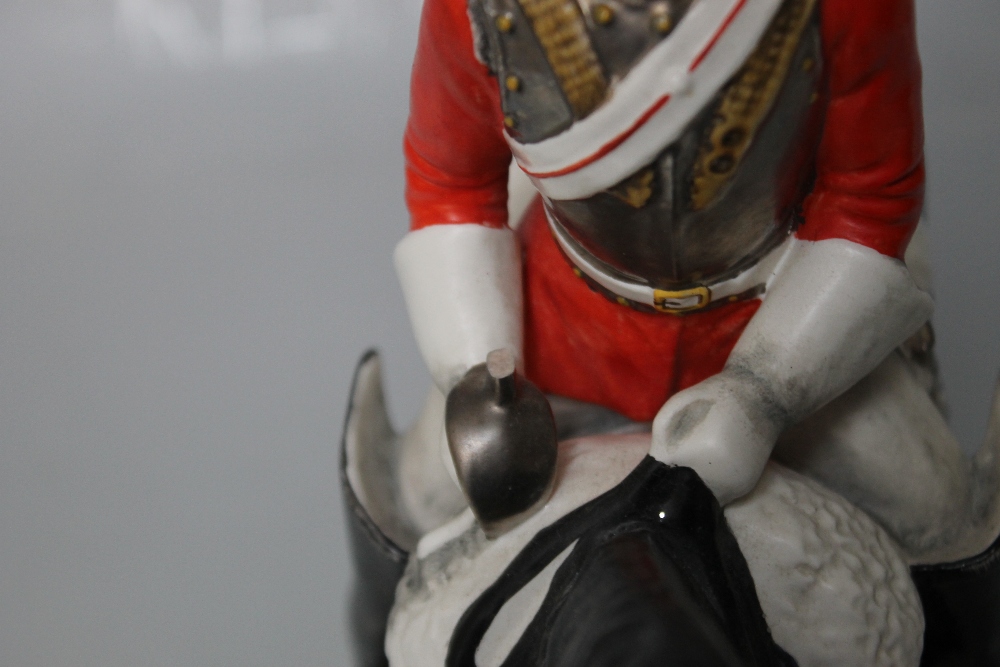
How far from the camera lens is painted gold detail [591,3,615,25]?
0.56 meters

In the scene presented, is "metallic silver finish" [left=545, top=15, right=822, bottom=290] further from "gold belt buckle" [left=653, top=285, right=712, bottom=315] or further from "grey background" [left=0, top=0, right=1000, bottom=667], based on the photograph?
"grey background" [left=0, top=0, right=1000, bottom=667]

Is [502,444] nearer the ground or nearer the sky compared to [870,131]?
nearer the ground

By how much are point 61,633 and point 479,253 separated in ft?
2.16

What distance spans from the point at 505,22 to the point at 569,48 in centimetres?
4

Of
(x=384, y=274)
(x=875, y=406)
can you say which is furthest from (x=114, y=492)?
(x=875, y=406)

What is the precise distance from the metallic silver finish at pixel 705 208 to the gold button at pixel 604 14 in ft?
0.22

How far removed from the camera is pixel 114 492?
1281 millimetres

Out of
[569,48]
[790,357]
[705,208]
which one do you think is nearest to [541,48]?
[569,48]

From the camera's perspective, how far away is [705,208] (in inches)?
25.0

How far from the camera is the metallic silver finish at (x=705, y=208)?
60 centimetres

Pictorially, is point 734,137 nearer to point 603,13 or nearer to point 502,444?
point 603,13

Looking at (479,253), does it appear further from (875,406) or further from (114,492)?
(114,492)

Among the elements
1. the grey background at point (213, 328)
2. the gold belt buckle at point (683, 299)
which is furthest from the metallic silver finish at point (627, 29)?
the grey background at point (213, 328)

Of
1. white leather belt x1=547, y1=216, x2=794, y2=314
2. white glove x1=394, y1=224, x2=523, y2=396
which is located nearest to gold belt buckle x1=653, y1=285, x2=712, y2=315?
white leather belt x1=547, y1=216, x2=794, y2=314
